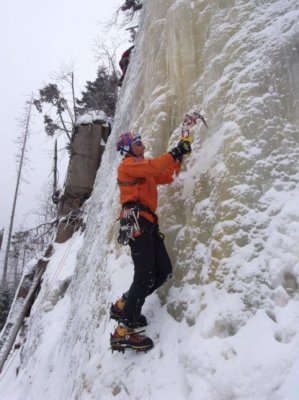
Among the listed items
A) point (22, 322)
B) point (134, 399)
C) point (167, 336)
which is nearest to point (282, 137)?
point (167, 336)

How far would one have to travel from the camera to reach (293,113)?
3564 millimetres

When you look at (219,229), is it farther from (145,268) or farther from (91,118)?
(91,118)

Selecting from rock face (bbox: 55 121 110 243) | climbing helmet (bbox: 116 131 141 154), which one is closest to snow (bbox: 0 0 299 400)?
climbing helmet (bbox: 116 131 141 154)

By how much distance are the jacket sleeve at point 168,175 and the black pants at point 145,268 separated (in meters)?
0.66

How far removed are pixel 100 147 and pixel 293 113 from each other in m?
10.1

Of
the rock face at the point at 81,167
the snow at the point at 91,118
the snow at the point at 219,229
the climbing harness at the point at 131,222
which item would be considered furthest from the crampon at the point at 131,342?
the snow at the point at 91,118

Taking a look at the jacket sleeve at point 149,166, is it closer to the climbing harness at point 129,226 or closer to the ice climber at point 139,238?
the ice climber at point 139,238

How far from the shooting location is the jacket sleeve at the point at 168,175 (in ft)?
14.6

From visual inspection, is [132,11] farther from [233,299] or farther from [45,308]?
[233,299]

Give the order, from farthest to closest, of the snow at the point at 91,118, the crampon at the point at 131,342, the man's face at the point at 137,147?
the snow at the point at 91,118 → the man's face at the point at 137,147 → the crampon at the point at 131,342

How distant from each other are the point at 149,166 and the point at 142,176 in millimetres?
150

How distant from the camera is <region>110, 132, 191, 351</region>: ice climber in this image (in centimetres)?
379

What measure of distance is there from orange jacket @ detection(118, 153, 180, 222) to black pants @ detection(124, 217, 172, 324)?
22 cm

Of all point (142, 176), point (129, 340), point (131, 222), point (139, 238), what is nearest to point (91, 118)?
point (142, 176)
